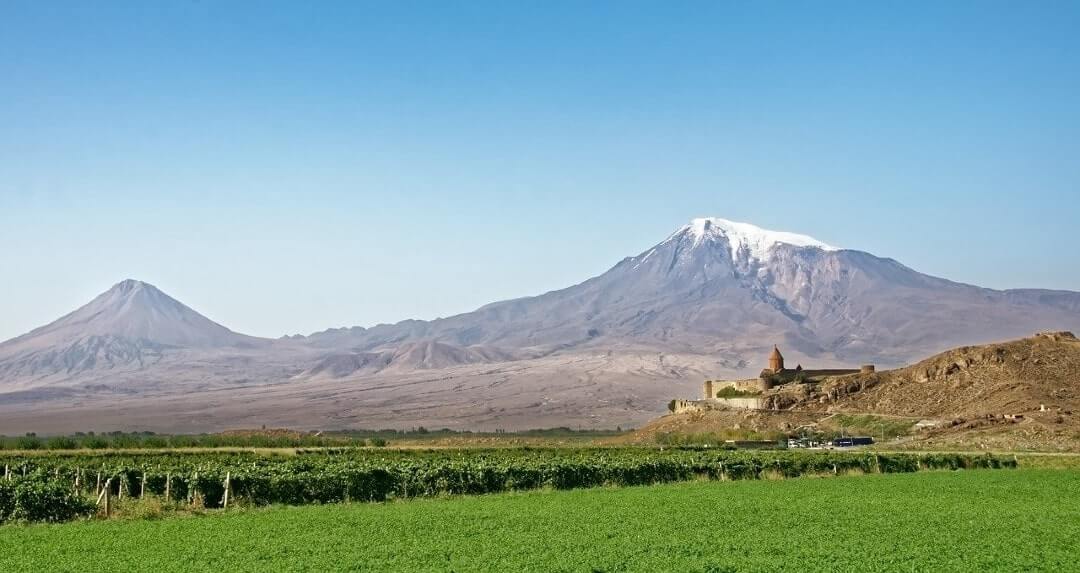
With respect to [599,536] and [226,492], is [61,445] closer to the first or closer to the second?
[226,492]

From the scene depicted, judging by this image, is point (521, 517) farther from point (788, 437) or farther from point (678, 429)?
point (678, 429)

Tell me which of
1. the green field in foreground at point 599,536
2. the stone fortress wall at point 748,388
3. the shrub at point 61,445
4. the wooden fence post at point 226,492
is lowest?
the green field in foreground at point 599,536

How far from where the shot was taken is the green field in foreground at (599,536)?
20453 millimetres

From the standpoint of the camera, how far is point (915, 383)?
81.8 m

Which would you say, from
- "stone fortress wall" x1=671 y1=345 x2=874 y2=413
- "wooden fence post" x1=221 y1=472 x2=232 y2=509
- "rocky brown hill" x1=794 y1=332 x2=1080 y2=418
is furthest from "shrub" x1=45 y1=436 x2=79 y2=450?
"rocky brown hill" x1=794 y1=332 x2=1080 y2=418

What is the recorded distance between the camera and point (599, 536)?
78.7 feet

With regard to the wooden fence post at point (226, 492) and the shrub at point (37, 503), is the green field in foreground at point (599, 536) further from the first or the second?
the shrub at point (37, 503)

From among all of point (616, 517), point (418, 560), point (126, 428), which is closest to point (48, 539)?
point (418, 560)

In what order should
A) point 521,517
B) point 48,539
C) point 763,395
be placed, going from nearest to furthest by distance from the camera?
point 48,539
point 521,517
point 763,395

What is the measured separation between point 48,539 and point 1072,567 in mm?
19630

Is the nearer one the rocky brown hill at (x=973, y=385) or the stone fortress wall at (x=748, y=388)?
the rocky brown hill at (x=973, y=385)

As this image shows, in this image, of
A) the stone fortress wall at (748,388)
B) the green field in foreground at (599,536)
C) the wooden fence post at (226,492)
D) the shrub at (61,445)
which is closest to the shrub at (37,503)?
the green field in foreground at (599,536)

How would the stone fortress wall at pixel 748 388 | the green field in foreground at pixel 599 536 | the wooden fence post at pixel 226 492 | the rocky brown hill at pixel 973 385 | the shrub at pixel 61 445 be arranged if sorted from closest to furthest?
the green field in foreground at pixel 599 536 < the wooden fence post at pixel 226 492 < the shrub at pixel 61 445 < the rocky brown hill at pixel 973 385 < the stone fortress wall at pixel 748 388

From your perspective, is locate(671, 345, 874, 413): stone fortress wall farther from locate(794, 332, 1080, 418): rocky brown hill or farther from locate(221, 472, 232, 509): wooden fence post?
locate(221, 472, 232, 509): wooden fence post
